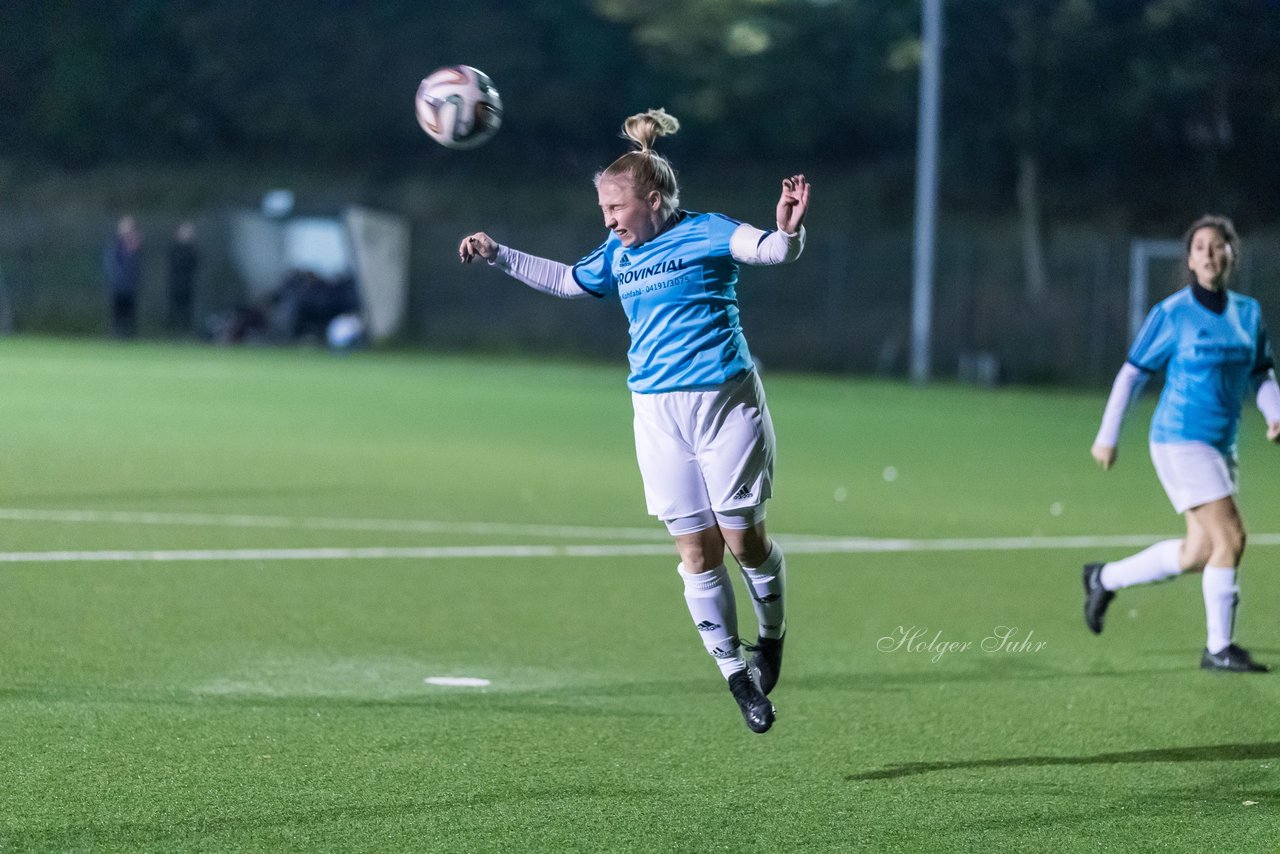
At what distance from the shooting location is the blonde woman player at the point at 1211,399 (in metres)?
8.06

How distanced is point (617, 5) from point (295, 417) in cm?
3030

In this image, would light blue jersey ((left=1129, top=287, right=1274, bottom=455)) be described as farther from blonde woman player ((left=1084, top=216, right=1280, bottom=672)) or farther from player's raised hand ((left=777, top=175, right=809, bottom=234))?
player's raised hand ((left=777, top=175, right=809, bottom=234))

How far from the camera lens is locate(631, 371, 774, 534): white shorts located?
6559 millimetres

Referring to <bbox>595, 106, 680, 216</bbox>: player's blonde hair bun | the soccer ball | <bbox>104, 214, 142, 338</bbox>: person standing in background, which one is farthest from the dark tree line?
<bbox>595, 106, 680, 216</bbox>: player's blonde hair bun

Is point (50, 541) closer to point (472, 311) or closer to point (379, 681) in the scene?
point (379, 681)

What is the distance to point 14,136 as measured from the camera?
2510 inches

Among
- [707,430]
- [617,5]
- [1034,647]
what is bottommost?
[1034,647]

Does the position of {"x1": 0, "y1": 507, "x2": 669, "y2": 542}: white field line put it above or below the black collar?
below

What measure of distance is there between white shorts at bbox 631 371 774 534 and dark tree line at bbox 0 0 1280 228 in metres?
38.3

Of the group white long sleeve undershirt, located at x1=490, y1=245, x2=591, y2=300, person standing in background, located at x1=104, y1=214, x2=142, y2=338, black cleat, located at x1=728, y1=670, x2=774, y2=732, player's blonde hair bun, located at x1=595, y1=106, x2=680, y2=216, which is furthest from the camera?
person standing in background, located at x1=104, y1=214, x2=142, y2=338

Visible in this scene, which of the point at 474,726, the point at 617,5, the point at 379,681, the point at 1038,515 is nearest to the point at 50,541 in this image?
the point at 379,681

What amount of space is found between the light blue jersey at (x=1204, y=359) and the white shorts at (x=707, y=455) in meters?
2.38

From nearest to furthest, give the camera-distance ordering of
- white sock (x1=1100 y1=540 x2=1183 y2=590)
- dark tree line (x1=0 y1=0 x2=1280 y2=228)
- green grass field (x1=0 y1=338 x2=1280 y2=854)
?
1. green grass field (x1=0 y1=338 x2=1280 y2=854)
2. white sock (x1=1100 y1=540 x2=1183 y2=590)
3. dark tree line (x1=0 y1=0 x2=1280 y2=228)

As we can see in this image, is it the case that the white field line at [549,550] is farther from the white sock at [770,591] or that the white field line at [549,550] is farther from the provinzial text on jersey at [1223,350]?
the white sock at [770,591]
